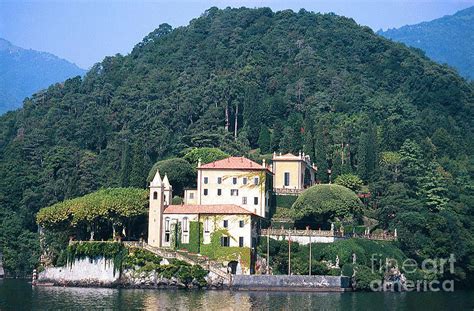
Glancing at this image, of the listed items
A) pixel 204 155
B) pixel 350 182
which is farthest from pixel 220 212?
pixel 350 182

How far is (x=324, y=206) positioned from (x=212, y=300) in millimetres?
23095

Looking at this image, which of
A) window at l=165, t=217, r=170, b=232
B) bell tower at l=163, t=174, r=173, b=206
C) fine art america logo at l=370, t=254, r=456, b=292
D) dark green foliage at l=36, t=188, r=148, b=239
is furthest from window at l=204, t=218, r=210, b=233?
fine art america logo at l=370, t=254, r=456, b=292

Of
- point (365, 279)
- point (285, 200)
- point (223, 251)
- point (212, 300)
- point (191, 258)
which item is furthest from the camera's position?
point (285, 200)

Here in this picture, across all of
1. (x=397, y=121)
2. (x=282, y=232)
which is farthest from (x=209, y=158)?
(x=397, y=121)

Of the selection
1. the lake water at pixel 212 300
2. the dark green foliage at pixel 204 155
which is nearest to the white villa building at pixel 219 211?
the lake water at pixel 212 300

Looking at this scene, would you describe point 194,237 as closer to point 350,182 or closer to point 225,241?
point 225,241

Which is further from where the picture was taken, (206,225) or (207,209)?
(207,209)

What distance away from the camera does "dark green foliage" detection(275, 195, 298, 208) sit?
3543 inches

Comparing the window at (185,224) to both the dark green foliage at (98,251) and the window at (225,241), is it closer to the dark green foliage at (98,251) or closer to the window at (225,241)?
the window at (225,241)

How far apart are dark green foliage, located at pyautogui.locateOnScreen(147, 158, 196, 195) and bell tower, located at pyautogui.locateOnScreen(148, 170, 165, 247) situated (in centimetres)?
947

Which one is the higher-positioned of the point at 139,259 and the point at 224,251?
the point at 224,251

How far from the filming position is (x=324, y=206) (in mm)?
83625

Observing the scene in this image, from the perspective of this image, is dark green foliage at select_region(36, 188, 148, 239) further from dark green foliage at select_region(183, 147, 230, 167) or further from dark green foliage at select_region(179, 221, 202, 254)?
dark green foliage at select_region(183, 147, 230, 167)

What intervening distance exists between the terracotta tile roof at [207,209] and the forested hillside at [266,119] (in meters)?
15.1
